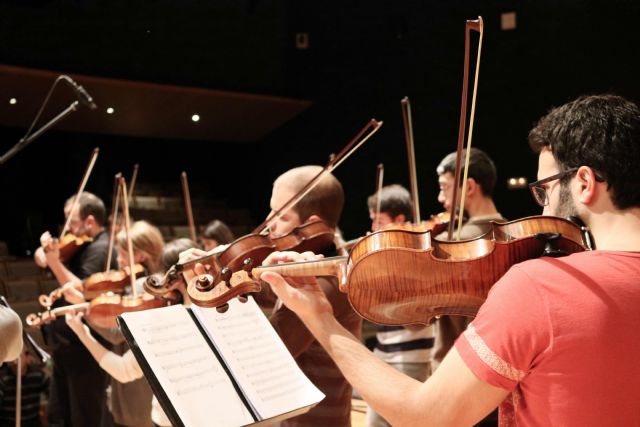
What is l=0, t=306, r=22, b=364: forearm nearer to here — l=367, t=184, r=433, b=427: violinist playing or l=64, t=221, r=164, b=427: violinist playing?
l=64, t=221, r=164, b=427: violinist playing

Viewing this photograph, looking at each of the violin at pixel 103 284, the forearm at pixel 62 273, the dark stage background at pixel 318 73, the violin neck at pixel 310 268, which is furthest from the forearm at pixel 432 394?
the dark stage background at pixel 318 73

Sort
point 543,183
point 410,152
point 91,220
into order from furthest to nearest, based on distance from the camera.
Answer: point 91,220 → point 410,152 → point 543,183

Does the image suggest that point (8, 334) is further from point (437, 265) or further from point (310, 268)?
point (437, 265)

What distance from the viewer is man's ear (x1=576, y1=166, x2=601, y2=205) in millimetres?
1212

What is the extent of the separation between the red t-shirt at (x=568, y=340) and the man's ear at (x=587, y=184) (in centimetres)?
15

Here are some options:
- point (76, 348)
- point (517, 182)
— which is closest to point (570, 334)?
point (76, 348)

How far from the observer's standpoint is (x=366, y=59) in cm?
812

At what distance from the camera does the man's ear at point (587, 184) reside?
3.98ft

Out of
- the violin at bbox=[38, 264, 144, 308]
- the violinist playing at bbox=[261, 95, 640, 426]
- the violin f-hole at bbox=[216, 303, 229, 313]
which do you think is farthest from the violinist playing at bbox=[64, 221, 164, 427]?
the violinist playing at bbox=[261, 95, 640, 426]

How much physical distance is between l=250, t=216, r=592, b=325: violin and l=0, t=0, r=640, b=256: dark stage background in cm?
471

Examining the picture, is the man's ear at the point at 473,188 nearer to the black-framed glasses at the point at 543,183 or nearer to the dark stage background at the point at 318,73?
the black-framed glasses at the point at 543,183

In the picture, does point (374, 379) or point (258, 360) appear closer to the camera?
point (374, 379)

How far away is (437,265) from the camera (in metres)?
1.34

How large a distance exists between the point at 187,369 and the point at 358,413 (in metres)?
2.93
